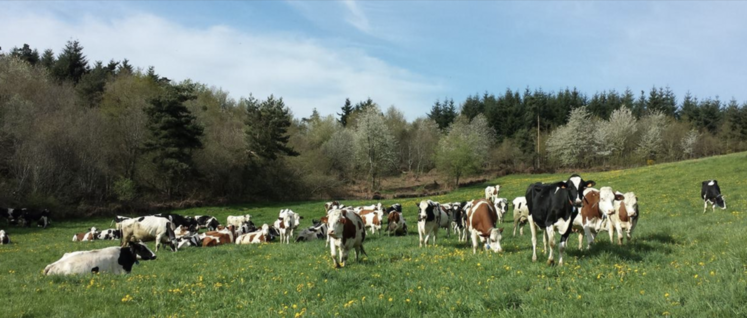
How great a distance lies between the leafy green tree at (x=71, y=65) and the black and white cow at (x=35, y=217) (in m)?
43.1

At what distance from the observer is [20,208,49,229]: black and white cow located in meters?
32.0

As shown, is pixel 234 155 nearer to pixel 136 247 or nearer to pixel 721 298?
pixel 136 247

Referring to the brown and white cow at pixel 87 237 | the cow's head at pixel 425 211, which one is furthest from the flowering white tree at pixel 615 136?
the brown and white cow at pixel 87 237

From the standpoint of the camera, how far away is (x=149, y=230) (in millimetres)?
21297

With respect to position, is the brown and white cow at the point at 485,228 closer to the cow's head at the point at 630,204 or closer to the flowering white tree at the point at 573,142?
the cow's head at the point at 630,204

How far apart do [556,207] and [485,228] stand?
2568 millimetres

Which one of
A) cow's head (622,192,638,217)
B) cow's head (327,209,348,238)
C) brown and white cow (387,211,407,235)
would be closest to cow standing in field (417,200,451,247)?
cow's head (327,209,348,238)

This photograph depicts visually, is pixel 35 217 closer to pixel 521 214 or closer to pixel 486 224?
pixel 521 214

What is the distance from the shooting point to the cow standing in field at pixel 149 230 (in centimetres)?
2114

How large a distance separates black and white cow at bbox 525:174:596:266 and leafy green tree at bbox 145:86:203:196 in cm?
3986

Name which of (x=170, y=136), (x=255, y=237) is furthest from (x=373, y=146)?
(x=255, y=237)

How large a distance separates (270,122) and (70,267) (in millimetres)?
43247

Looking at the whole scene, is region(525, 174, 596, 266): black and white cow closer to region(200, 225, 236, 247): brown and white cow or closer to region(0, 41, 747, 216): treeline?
region(200, 225, 236, 247): brown and white cow

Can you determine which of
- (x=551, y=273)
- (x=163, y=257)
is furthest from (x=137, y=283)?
(x=551, y=273)
